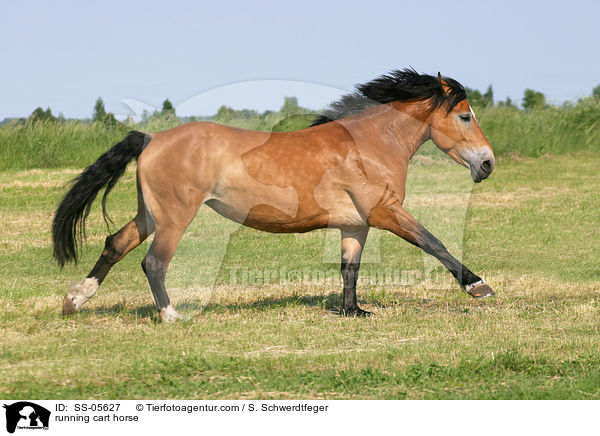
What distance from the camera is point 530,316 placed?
6875 millimetres

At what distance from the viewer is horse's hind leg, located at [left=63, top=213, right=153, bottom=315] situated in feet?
21.8

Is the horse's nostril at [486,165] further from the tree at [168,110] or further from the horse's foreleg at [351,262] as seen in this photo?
the tree at [168,110]

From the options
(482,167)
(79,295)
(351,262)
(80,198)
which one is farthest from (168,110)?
(482,167)

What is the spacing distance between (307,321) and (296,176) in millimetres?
1313

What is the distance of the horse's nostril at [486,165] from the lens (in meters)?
6.97

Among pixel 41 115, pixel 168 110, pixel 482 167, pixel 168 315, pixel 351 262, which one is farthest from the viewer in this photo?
pixel 41 115
